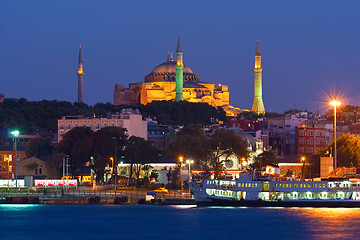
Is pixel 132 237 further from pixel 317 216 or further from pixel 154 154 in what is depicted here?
pixel 154 154

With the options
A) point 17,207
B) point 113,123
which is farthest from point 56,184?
point 113,123

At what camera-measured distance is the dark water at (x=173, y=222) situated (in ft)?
241

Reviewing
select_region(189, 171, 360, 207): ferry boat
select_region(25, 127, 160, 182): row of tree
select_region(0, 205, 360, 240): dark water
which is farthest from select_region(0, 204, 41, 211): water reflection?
select_region(25, 127, 160, 182): row of tree

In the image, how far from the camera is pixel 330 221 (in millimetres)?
78750

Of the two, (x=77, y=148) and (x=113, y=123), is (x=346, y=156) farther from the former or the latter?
(x=113, y=123)

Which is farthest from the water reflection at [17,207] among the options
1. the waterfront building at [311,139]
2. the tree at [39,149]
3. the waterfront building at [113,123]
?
the waterfront building at [311,139]

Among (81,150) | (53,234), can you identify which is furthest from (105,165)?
(53,234)

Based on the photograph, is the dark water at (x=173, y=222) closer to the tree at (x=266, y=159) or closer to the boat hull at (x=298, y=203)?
the boat hull at (x=298, y=203)

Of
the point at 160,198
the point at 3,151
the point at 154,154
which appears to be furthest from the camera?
the point at 3,151

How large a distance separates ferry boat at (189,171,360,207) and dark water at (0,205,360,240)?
59 cm

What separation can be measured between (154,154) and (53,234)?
42043mm

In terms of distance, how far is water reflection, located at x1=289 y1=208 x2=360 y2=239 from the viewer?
72750mm

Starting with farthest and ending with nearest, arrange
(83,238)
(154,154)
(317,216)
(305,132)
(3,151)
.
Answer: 1. (305,132)
2. (3,151)
3. (154,154)
4. (317,216)
5. (83,238)

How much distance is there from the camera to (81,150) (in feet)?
371
